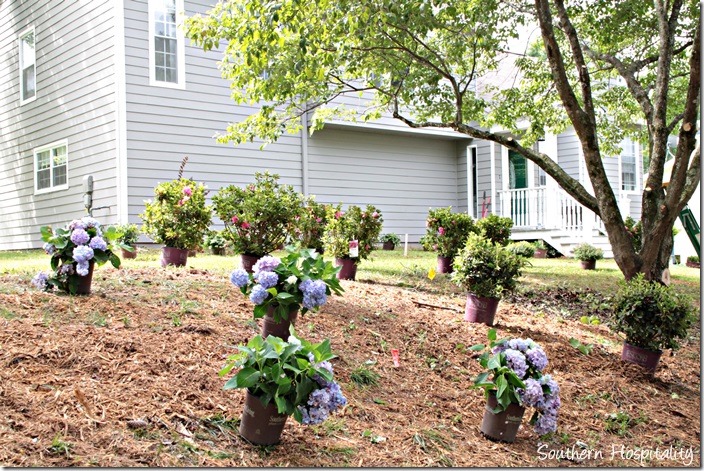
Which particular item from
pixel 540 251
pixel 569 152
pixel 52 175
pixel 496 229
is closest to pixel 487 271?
pixel 496 229

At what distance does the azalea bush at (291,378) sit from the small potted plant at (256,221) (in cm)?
356

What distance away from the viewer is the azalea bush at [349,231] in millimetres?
7758

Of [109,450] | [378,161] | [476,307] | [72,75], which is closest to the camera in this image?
[109,450]

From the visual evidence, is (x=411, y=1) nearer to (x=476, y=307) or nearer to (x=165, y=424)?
(x=476, y=307)

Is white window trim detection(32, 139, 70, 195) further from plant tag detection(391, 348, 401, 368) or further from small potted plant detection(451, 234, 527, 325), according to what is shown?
plant tag detection(391, 348, 401, 368)

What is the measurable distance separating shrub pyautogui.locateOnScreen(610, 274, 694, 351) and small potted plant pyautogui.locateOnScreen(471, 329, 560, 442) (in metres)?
2.07

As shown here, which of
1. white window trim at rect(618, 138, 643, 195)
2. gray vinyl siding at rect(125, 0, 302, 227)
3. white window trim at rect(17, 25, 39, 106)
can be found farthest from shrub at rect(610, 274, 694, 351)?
white window trim at rect(17, 25, 39, 106)

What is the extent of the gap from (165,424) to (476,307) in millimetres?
3684

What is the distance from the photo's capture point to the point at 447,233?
9.09 m

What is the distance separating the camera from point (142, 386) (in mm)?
3623

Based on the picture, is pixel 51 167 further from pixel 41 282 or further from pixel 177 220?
pixel 41 282

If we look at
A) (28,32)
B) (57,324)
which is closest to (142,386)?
(57,324)

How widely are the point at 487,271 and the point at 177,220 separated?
3505mm

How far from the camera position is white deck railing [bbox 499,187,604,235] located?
564 inches
